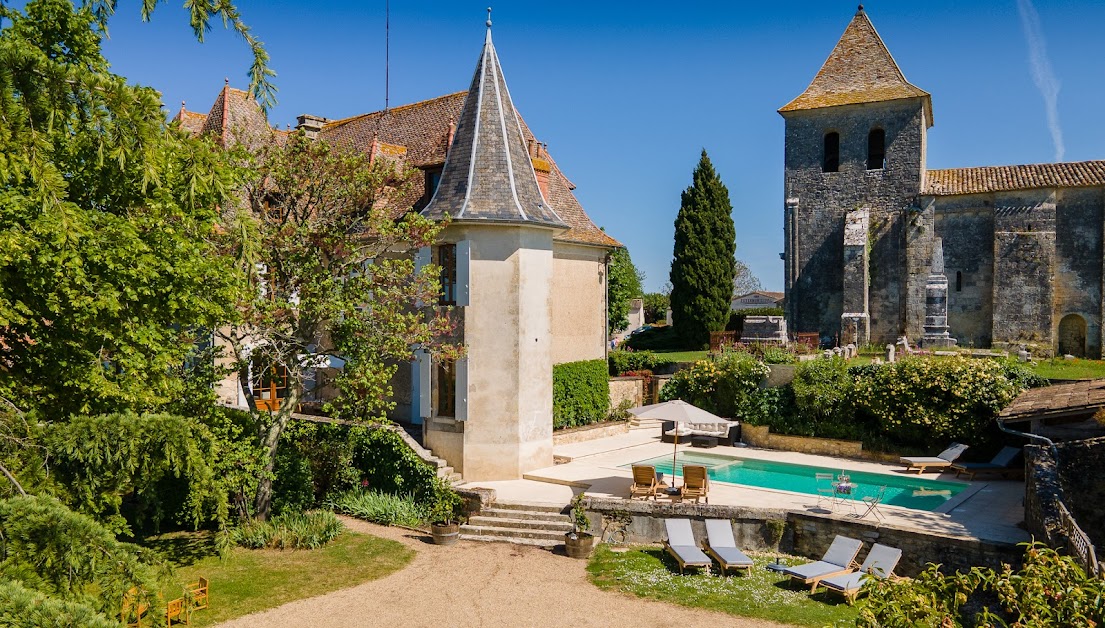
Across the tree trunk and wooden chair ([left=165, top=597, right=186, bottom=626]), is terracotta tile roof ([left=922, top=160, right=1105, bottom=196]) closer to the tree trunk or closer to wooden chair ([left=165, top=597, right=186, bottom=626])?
the tree trunk

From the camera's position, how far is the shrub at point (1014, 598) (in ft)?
15.6

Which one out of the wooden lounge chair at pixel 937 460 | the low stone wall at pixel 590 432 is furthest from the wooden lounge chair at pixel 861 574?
the low stone wall at pixel 590 432

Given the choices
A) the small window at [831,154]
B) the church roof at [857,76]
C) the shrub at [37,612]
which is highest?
the church roof at [857,76]

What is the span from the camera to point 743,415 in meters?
23.6

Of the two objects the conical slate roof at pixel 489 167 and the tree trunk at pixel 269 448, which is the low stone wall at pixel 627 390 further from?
the tree trunk at pixel 269 448

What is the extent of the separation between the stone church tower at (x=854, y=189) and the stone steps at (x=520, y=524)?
23.5 m

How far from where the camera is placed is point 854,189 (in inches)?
1462

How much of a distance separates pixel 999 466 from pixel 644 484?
29.8ft

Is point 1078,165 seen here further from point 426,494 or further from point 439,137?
point 426,494

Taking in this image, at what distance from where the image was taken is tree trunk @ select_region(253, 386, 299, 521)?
55.1 ft

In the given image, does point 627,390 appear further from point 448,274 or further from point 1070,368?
point 1070,368

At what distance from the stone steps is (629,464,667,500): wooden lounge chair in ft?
5.66

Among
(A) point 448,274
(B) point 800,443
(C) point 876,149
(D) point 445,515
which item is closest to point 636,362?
(B) point 800,443

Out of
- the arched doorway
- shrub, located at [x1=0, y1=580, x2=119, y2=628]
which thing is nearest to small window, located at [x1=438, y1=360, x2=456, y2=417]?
shrub, located at [x1=0, y1=580, x2=119, y2=628]
